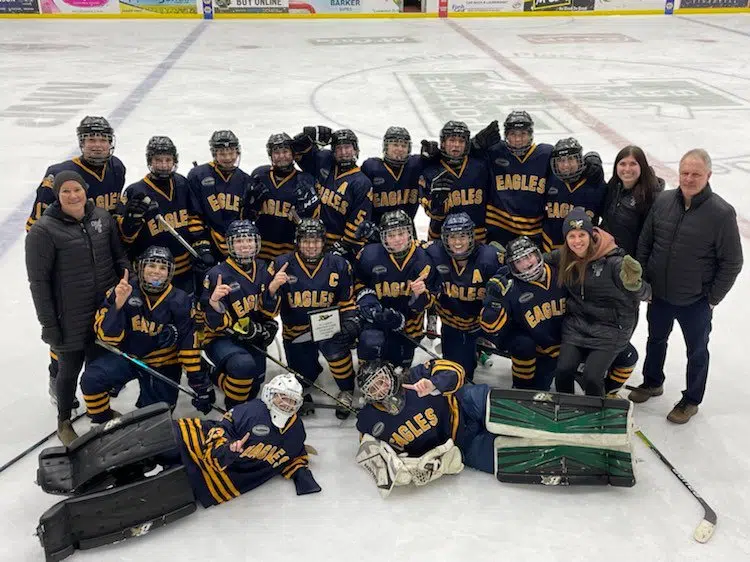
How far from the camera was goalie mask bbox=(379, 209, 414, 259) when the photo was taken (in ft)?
11.5

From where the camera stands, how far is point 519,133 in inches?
157

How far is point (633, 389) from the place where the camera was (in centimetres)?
367

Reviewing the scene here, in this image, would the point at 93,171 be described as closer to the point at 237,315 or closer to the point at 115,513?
the point at 237,315

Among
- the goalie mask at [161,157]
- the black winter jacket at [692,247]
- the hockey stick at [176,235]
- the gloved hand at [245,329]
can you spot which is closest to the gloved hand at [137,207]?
the hockey stick at [176,235]

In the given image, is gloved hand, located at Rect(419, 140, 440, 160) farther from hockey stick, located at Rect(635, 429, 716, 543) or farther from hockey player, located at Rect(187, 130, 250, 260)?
hockey stick, located at Rect(635, 429, 716, 543)

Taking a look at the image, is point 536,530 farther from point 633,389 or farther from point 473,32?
point 473,32

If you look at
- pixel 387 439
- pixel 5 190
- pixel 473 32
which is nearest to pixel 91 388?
pixel 387 439

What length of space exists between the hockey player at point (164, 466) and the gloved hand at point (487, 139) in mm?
1932

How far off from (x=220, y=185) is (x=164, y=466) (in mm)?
1628

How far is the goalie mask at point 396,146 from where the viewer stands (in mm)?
4160

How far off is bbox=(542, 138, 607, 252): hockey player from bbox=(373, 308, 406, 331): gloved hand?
1.16 m

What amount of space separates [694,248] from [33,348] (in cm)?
355

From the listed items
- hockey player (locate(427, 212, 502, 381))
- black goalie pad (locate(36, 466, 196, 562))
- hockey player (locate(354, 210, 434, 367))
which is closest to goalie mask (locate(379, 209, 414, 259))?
hockey player (locate(354, 210, 434, 367))

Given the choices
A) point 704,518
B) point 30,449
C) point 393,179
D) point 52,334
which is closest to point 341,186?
point 393,179
